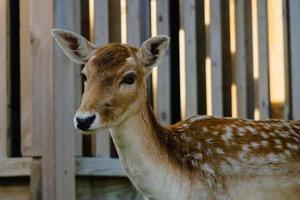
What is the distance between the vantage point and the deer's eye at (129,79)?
5398mm

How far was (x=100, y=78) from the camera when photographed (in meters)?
5.34

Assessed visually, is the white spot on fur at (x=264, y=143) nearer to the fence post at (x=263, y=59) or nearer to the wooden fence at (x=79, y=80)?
the wooden fence at (x=79, y=80)

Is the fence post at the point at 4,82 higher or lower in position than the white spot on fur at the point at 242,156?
higher

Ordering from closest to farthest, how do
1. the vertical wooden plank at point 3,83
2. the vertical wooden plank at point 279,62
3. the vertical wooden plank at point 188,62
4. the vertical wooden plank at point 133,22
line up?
the vertical wooden plank at point 3,83
the vertical wooden plank at point 133,22
the vertical wooden plank at point 188,62
the vertical wooden plank at point 279,62

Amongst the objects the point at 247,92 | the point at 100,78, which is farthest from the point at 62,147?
the point at 247,92

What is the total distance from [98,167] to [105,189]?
257mm

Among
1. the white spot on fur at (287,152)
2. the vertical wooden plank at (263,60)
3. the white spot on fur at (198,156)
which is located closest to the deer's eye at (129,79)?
the white spot on fur at (198,156)

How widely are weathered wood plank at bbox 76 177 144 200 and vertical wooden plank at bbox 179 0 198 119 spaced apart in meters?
0.83

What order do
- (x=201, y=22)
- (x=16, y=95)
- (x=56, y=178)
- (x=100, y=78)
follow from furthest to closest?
(x=201, y=22)
(x=16, y=95)
(x=56, y=178)
(x=100, y=78)

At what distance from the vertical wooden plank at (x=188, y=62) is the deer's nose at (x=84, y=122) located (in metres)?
2.40

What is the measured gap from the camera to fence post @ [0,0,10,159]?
6.91 metres

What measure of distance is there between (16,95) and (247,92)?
224 centimetres

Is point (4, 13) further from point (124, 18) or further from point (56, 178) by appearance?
point (56, 178)

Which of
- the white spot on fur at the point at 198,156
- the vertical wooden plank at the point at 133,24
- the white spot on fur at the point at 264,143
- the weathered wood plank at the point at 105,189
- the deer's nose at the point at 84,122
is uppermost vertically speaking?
the vertical wooden plank at the point at 133,24
